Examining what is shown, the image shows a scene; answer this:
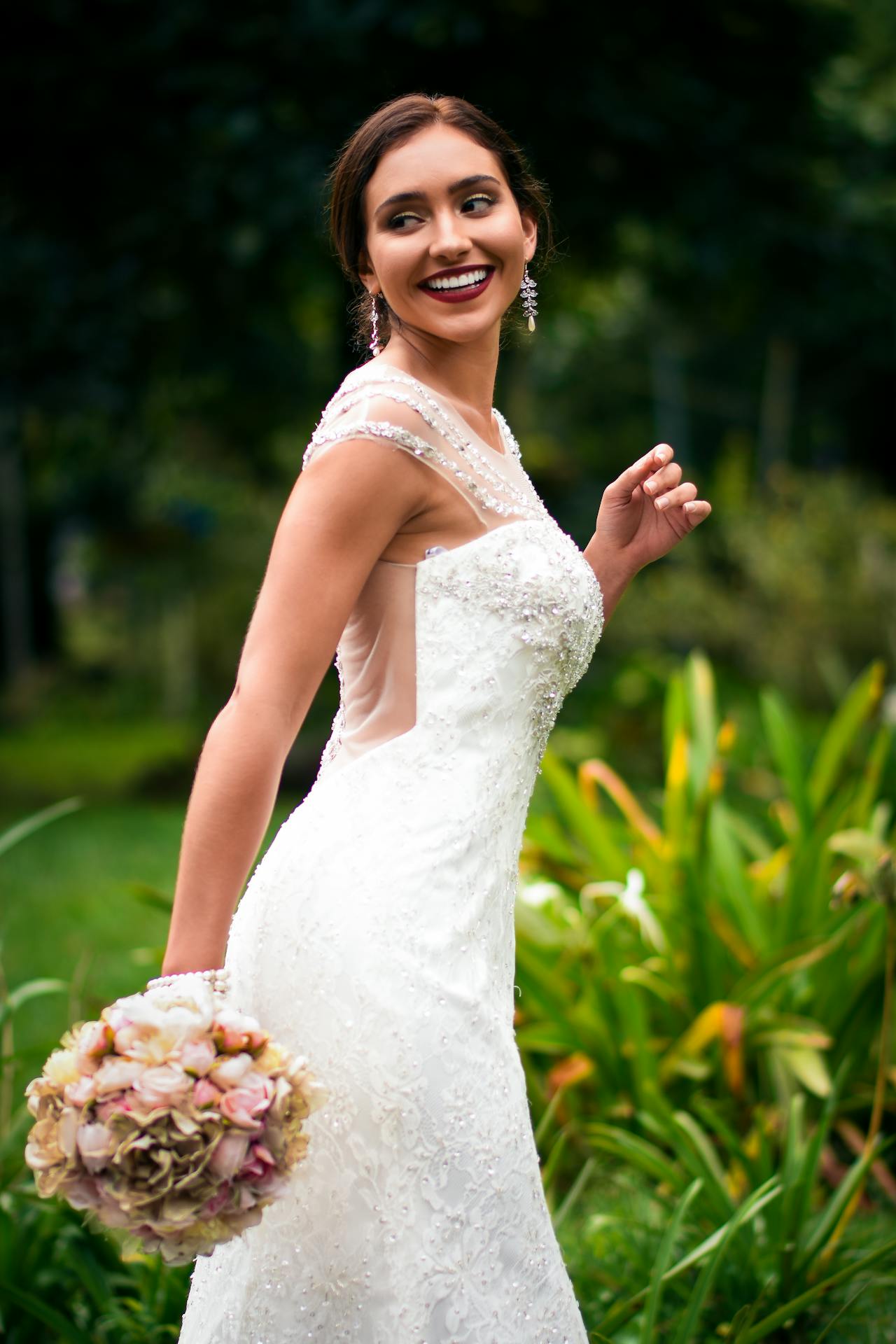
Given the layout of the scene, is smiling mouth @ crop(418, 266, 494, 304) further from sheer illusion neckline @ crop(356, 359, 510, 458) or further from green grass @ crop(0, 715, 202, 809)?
green grass @ crop(0, 715, 202, 809)

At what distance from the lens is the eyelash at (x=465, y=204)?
1881 millimetres

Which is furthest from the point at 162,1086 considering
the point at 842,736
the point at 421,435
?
the point at 842,736

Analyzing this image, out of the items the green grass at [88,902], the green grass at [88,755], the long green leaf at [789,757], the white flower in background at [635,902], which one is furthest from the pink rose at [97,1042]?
the green grass at [88,755]

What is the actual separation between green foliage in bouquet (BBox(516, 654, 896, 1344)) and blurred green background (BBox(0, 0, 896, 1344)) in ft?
0.06

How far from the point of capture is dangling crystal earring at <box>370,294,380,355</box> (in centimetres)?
209

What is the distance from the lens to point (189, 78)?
723 centimetres

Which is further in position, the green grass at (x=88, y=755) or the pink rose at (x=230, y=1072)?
the green grass at (x=88, y=755)

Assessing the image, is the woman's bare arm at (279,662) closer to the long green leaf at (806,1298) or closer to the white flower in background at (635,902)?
the long green leaf at (806,1298)

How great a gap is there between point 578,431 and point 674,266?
43.5 ft

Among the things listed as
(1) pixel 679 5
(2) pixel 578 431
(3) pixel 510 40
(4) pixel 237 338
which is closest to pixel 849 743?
(3) pixel 510 40

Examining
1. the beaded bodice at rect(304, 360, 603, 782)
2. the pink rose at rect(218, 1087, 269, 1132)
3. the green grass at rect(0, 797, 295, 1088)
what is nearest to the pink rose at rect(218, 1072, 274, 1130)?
the pink rose at rect(218, 1087, 269, 1132)

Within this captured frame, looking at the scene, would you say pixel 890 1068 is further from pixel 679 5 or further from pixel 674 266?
pixel 674 266

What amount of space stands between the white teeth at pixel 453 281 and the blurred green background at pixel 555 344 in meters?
0.54

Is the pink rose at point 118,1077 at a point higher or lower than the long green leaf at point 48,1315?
higher
